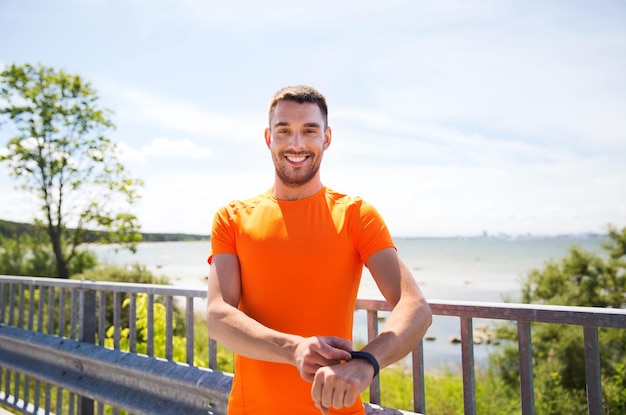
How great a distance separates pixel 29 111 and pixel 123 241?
4.99 meters

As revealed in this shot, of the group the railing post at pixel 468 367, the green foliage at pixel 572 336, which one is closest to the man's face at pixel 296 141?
the railing post at pixel 468 367

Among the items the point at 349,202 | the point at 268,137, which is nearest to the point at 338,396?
the point at 349,202

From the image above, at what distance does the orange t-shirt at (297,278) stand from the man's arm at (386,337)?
0.33ft

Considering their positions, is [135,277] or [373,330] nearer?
[373,330]

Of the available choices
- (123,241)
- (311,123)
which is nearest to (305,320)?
(311,123)

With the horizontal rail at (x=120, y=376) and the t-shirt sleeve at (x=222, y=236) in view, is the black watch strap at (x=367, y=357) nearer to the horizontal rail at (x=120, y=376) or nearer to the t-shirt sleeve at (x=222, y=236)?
the t-shirt sleeve at (x=222, y=236)

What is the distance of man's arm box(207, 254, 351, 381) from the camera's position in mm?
1495

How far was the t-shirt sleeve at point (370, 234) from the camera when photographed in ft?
6.15

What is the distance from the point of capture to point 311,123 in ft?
6.49

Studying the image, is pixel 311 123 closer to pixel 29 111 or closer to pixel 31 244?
pixel 29 111

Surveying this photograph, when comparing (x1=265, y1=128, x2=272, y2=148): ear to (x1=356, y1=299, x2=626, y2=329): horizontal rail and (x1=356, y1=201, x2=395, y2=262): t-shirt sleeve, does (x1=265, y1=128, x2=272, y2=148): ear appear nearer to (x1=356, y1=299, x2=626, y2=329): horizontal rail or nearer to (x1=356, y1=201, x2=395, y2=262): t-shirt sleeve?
(x1=356, y1=201, x2=395, y2=262): t-shirt sleeve

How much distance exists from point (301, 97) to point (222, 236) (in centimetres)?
70

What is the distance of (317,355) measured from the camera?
4.90 feet

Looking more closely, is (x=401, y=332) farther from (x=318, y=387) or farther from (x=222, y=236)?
(x=222, y=236)
